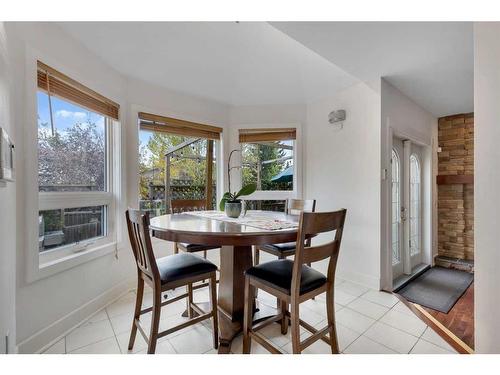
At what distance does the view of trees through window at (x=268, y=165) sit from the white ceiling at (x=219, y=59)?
60 cm

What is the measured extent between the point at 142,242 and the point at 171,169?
172 centimetres

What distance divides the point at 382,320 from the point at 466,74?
8.05 feet

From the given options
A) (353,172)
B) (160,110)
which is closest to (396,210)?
(353,172)

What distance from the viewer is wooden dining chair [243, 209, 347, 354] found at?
47.7 inches

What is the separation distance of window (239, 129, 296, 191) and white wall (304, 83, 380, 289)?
0.34 m

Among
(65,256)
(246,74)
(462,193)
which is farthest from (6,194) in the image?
(462,193)

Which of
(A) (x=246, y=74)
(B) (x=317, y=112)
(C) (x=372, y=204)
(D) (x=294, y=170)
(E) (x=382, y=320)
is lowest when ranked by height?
(E) (x=382, y=320)

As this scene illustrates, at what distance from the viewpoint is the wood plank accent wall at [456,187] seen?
3.63 meters

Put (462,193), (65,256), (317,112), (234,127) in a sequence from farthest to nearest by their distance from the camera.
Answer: (462,193)
(234,127)
(317,112)
(65,256)

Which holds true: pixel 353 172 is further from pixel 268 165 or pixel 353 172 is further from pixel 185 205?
pixel 185 205

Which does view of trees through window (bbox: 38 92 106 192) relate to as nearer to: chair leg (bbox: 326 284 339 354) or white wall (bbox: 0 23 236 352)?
white wall (bbox: 0 23 236 352)

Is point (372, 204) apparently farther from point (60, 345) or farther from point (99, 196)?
point (60, 345)

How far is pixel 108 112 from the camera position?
88.7 inches

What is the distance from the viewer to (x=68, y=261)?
5.87 feet
